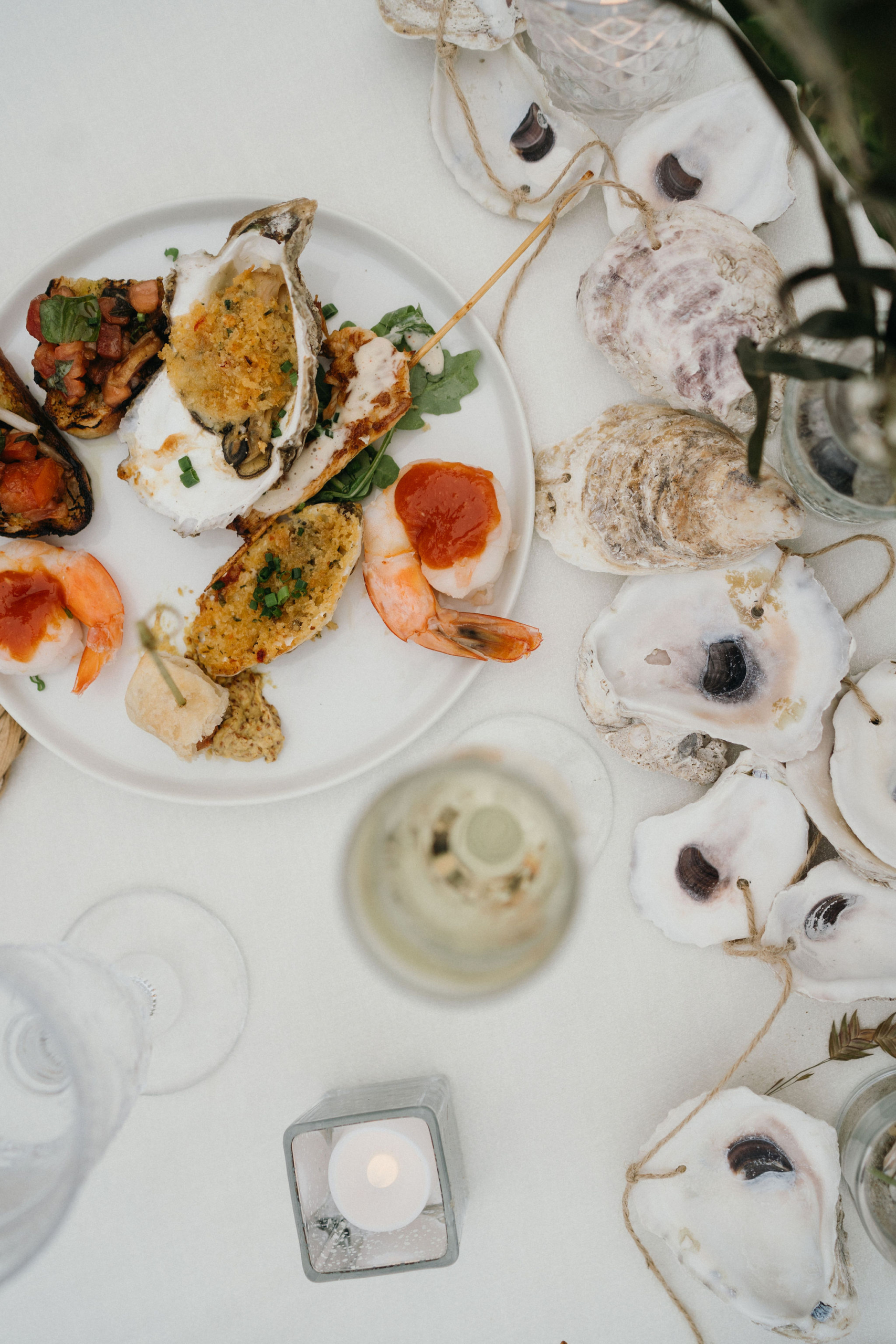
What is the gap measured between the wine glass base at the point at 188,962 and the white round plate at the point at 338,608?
19cm

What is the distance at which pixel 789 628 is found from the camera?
3.41ft

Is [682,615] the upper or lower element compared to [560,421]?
lower

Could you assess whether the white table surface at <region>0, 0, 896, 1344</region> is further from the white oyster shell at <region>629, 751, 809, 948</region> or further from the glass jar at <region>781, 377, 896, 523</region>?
the glass jar at <region>781, 377, 896, 523</region>

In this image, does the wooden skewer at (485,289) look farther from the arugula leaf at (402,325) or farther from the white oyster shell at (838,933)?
the white oyster shell at (838,933)

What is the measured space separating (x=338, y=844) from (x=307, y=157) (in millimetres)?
960

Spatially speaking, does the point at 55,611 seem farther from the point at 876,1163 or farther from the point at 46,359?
the point at 876,1163

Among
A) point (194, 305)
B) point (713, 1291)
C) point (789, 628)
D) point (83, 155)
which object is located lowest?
point (713, 1291)

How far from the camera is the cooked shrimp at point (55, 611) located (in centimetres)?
102

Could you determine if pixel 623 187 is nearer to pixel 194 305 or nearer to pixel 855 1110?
pixel 194 305

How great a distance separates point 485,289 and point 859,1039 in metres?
1.09

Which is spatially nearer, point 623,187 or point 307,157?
point 623,187

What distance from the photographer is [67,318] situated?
0.99 meters

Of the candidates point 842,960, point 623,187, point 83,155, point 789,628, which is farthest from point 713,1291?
point 83,155

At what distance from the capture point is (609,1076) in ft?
3.73
